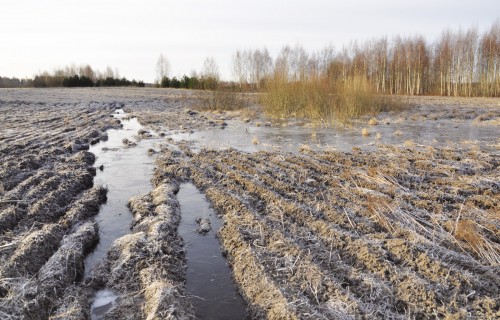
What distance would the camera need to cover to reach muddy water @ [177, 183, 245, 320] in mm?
3668

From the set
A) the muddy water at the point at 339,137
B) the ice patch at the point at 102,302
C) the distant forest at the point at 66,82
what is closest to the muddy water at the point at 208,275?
the ice patch at the point at 102,302

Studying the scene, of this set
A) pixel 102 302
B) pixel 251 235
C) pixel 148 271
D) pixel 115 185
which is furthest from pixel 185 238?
pixel 115 185

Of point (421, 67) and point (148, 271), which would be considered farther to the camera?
point (421, 67)

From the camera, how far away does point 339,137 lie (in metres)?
13.9

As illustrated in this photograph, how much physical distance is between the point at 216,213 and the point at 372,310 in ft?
11.2

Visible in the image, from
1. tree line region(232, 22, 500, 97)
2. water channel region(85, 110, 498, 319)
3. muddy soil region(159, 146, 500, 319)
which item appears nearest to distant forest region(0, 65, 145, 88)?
tree line region(232, 22, 500, 97)

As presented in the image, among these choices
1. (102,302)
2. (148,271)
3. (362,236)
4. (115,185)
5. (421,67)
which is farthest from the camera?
(421,67)

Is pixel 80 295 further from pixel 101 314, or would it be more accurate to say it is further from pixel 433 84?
pixel 433 84

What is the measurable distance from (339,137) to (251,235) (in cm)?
966

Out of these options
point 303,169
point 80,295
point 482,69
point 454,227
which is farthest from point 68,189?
point 482,69

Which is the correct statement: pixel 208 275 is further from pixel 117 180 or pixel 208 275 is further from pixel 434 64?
pixel 434 64

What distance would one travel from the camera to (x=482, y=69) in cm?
4653

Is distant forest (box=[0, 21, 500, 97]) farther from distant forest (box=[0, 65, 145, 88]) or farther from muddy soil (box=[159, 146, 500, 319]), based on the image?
muddy soil (box=[159, 146, 500, 319])

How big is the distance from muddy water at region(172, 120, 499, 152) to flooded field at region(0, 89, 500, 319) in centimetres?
188
